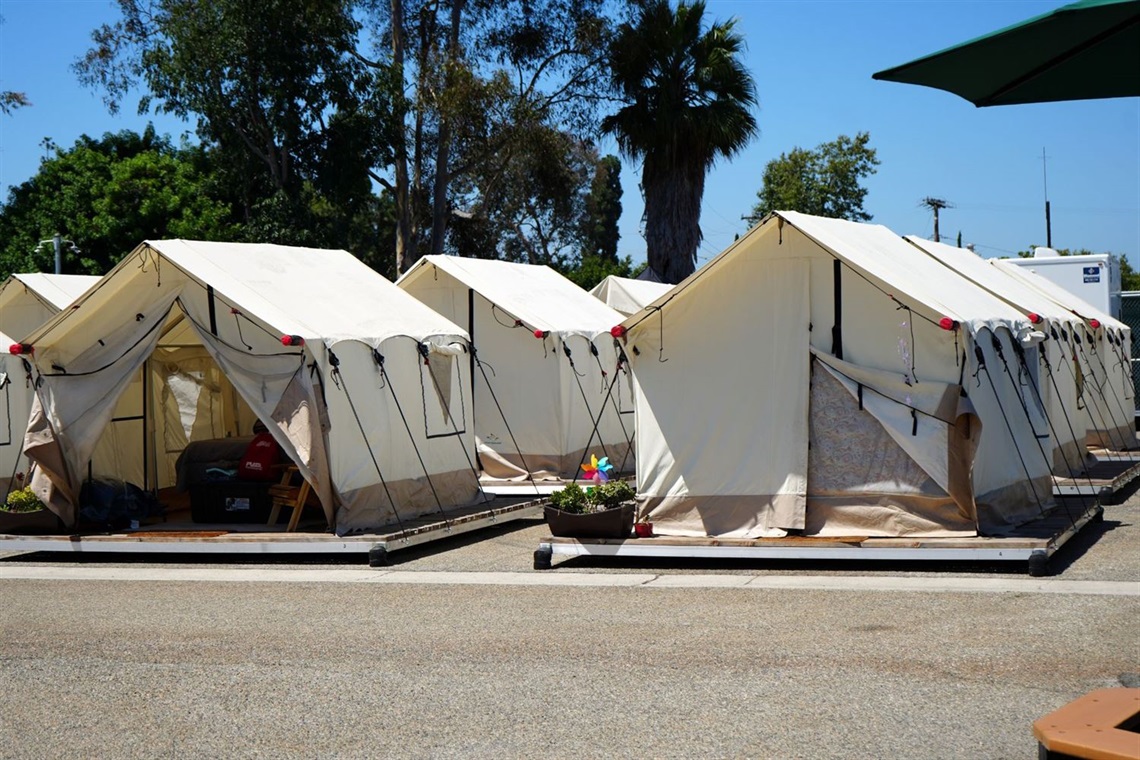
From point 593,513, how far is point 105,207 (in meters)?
27.9

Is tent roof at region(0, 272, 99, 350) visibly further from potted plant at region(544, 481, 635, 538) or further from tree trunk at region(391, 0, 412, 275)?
tree trunk at region(391, 0, 412, 275)

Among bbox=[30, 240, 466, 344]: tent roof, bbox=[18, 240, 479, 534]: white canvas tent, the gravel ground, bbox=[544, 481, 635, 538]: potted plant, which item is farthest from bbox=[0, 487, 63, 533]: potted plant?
bbox=[544, 481, 635, 538]: potted plant

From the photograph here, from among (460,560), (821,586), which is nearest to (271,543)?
(460,560)

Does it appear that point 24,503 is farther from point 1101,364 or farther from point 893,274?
point 1101,364

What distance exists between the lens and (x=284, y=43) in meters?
27.9

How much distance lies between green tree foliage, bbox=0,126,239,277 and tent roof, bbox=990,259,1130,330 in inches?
788

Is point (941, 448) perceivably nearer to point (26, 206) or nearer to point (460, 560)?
point (460, 560)

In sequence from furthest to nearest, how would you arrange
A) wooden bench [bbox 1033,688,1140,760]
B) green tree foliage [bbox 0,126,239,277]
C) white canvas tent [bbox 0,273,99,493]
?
green tree foliage [bbox 0,126,239,277] → white canvas tent [bbox 0,273,99,493] → wooden bench [bbox 1033,688,1140,760]

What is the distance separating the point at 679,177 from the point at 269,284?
16.2 m

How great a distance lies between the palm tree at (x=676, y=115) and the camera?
2764 centimetres

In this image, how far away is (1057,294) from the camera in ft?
61.2

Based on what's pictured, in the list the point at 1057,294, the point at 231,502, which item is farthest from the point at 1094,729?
the point at 1057,294

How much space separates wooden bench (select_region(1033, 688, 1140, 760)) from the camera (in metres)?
4.10

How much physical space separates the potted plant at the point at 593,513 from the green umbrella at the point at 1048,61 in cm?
730
